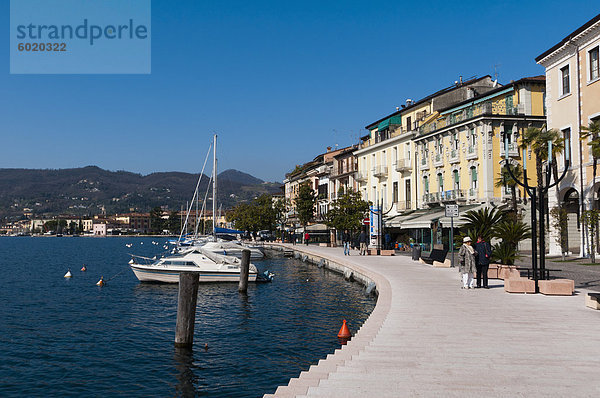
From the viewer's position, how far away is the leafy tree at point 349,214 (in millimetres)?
53781

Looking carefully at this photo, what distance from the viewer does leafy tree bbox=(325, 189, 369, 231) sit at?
53.8m

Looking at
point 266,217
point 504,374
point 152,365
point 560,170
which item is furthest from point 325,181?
point 504,374

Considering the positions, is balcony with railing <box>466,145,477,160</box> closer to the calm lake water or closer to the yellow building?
the yellow building

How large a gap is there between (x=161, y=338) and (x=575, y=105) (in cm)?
2737

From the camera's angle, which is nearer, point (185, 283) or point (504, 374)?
point (504, 374)

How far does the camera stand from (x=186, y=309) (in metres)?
14.7

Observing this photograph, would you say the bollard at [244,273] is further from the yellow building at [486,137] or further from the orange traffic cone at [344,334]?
the yellow building at [486,137]

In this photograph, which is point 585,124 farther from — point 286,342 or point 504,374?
point 504,374

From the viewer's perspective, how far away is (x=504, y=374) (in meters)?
7.55

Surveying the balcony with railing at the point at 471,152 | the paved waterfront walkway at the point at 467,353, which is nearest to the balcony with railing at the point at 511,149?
the balcony with railing at the point at 471,152

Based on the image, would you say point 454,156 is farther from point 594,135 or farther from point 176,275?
point 176,275

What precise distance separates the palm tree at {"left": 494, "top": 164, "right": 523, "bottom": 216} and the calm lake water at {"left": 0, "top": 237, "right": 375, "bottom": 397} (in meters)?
16.8

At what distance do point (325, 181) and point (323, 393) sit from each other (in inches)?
2892

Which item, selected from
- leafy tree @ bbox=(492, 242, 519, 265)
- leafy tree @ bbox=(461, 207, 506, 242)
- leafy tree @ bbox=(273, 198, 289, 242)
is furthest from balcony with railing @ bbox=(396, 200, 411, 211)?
leafy tree @ bbox=(273, 198, 289, 242)
